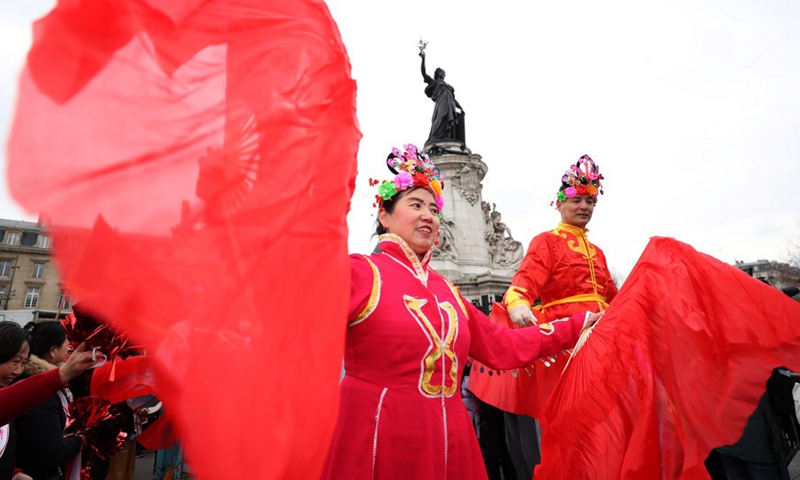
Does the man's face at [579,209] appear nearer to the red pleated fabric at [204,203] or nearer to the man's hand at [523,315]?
the man's hand at [523,315]

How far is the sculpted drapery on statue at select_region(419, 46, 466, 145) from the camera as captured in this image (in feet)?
55.6

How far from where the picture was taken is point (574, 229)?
3918 millimetres

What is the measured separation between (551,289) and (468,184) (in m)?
12.3

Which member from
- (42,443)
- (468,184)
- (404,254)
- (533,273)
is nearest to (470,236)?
(468,184)

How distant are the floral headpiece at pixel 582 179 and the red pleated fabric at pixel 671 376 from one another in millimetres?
1425

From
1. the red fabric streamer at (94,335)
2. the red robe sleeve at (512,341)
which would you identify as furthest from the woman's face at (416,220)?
the red fabric streamer at (94,335)

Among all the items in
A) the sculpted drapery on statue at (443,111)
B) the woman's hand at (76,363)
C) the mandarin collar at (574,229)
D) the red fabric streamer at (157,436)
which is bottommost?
the red fabric streamer at (157,436)

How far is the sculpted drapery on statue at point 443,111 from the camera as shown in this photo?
55.6 ft

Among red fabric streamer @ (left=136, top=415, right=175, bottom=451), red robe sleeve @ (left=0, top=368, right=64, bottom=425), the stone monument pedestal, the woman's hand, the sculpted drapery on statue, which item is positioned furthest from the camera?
the sculpted drapery on statue

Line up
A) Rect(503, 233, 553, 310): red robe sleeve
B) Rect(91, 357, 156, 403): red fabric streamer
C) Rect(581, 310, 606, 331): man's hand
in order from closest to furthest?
Rect(91, 357, 156, 403): red fabric streamer, Rect(581, 310, 606, 331): man's hand, Rect(503, 233, 553, 310): red robe sleeve

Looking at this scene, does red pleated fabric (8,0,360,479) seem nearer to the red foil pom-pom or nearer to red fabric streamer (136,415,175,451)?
the red foil pom-pom

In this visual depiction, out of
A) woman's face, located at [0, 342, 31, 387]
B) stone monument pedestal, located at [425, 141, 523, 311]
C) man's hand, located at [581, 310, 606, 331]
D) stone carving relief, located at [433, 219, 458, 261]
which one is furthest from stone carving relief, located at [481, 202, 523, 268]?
woman's face, located at [0, 342, 31, 387]

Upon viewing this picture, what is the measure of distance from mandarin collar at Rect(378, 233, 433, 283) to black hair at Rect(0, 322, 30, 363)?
1990 mm

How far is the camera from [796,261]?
94.0 ft
